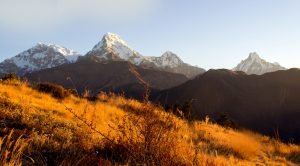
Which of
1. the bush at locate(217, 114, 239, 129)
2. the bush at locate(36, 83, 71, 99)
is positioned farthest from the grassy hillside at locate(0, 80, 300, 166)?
the bush at locate(217, 114, 239, 129)

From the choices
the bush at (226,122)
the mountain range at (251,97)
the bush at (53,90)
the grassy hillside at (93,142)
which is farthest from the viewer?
the mountain range at (251,97)

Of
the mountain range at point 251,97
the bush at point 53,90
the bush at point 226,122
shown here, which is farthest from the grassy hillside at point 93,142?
the mountain range at point 251,97

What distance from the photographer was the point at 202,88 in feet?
571

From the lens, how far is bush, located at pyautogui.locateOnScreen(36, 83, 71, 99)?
597 inches

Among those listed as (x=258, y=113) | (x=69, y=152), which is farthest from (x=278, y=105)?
(x=69, y=152)

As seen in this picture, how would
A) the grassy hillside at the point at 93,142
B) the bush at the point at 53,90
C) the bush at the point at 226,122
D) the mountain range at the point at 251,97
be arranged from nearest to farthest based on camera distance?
1. the grassy hillside at the point at 93,142
2. the bush at the point at 53,90
3. the bush at the point at 226,122
4. the mountain range at the point at 251,97

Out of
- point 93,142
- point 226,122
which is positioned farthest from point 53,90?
point 226,122

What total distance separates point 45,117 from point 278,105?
494ft

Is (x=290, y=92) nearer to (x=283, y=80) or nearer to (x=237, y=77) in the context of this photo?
(x=283, y=80)

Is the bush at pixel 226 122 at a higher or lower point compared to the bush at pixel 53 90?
lower

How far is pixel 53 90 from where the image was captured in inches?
615

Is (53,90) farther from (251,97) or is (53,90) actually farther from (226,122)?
(251,97)

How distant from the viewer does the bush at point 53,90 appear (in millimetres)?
15173

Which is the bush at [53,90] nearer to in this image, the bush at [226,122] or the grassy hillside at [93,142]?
the grassy hillside at [93,142]
